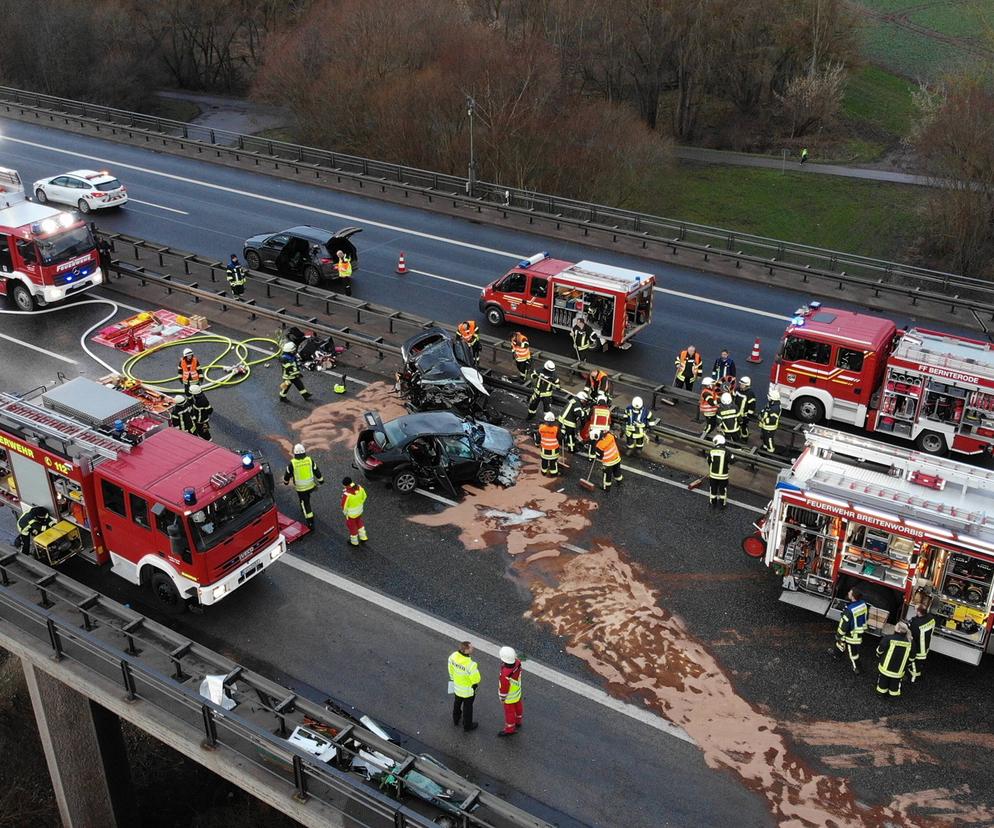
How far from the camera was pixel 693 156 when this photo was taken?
63.2 metres

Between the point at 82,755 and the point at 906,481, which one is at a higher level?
the point at 906,481

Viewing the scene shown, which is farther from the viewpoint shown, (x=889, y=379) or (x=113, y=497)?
(x=889, y=379)

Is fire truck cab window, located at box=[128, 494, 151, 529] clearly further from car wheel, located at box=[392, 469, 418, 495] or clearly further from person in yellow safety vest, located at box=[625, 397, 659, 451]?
person in yellow safety vest, located at box=[625, 397, 659, 451]

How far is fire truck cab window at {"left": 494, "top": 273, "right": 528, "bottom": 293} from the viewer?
84.6 ft

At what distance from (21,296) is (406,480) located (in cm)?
1412

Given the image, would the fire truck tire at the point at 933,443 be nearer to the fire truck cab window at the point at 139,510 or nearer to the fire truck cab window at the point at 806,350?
the fire truck cab window at the point at 806,350

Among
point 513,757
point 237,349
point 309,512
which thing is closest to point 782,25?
point 237,349

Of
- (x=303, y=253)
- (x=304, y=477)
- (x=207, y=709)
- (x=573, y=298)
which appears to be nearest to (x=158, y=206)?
(x=303, y=253)

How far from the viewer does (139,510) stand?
1454 cm

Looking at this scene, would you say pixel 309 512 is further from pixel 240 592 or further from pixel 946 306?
pixel 946 306

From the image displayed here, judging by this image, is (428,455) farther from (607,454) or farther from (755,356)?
(755,356)

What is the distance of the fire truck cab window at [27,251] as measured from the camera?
→ 25266mm

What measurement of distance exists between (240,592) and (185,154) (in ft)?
99.5

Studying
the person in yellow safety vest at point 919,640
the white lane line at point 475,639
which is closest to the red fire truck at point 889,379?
the person in yellow safety vest at point 919,640
